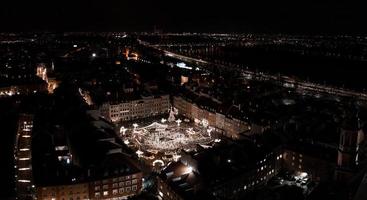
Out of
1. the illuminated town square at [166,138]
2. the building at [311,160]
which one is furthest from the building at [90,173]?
the building at [311,160]

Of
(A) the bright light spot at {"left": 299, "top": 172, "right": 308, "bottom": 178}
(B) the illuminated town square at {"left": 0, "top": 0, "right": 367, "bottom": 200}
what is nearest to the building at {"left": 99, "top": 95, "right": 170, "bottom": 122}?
(B) the illuminated town square at {"left": 0, "top": 0, "right": 367, "bottom": 200}

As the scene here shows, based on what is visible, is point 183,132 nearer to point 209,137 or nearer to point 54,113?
point 209,137

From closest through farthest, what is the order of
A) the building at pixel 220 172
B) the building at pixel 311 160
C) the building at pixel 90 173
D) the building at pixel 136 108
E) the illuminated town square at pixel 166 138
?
the building at pixel 220 172
the building at pixel 90 173
the building at pixel 311 160
the illuminated town square at pixel 166 138
the building at pixel 136 108

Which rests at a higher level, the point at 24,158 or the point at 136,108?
the point at 136,108

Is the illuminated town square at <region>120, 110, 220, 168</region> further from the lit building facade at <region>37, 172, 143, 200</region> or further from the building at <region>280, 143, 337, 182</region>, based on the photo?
the building at <region>280, 143, 337, 182</region>

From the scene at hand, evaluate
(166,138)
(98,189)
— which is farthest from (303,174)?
(98,189)

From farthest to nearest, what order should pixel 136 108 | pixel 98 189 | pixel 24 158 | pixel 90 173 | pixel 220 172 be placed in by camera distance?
pixel 136 108
pixel 24 158
pixel 90 173
pixel 98 189
pixel 220 172

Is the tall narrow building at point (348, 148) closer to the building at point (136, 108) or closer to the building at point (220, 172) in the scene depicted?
the building at point (220, 172)

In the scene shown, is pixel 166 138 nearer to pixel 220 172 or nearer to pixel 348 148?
pixel 220 172

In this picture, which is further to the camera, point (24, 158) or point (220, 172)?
point (24, 158)
